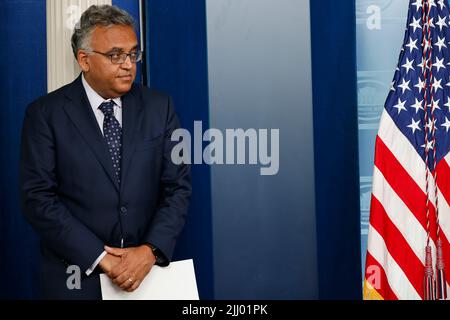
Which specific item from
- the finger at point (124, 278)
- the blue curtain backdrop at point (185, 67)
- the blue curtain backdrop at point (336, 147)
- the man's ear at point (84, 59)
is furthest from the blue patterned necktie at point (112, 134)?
the blue curtain backdrop at point (336, 147)

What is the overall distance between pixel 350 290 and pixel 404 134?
0.84 metres

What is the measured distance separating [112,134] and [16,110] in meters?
0.93

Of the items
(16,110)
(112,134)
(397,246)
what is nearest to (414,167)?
(397,246)

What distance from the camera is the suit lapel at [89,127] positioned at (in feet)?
8.69

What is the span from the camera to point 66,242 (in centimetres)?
251

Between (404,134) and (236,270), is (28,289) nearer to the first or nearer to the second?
(236,270)

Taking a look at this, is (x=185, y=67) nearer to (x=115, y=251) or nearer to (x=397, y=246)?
(x=115, y=251)

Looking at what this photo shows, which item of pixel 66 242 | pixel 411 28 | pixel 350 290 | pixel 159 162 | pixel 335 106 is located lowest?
pixel 350 290

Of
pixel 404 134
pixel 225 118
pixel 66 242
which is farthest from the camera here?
pixel 225 118

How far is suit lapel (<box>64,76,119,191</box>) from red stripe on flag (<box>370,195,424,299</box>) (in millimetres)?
1117

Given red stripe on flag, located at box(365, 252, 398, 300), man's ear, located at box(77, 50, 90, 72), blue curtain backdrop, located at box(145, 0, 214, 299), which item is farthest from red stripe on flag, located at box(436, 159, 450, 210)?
man's ear, located at box(77, 50, 90, 72)

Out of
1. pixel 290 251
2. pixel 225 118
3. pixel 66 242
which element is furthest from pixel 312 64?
pixel 66 242

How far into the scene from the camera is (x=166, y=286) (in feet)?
8.46

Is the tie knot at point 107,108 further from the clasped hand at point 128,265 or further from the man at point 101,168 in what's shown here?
the clasped hand at point 128,265
